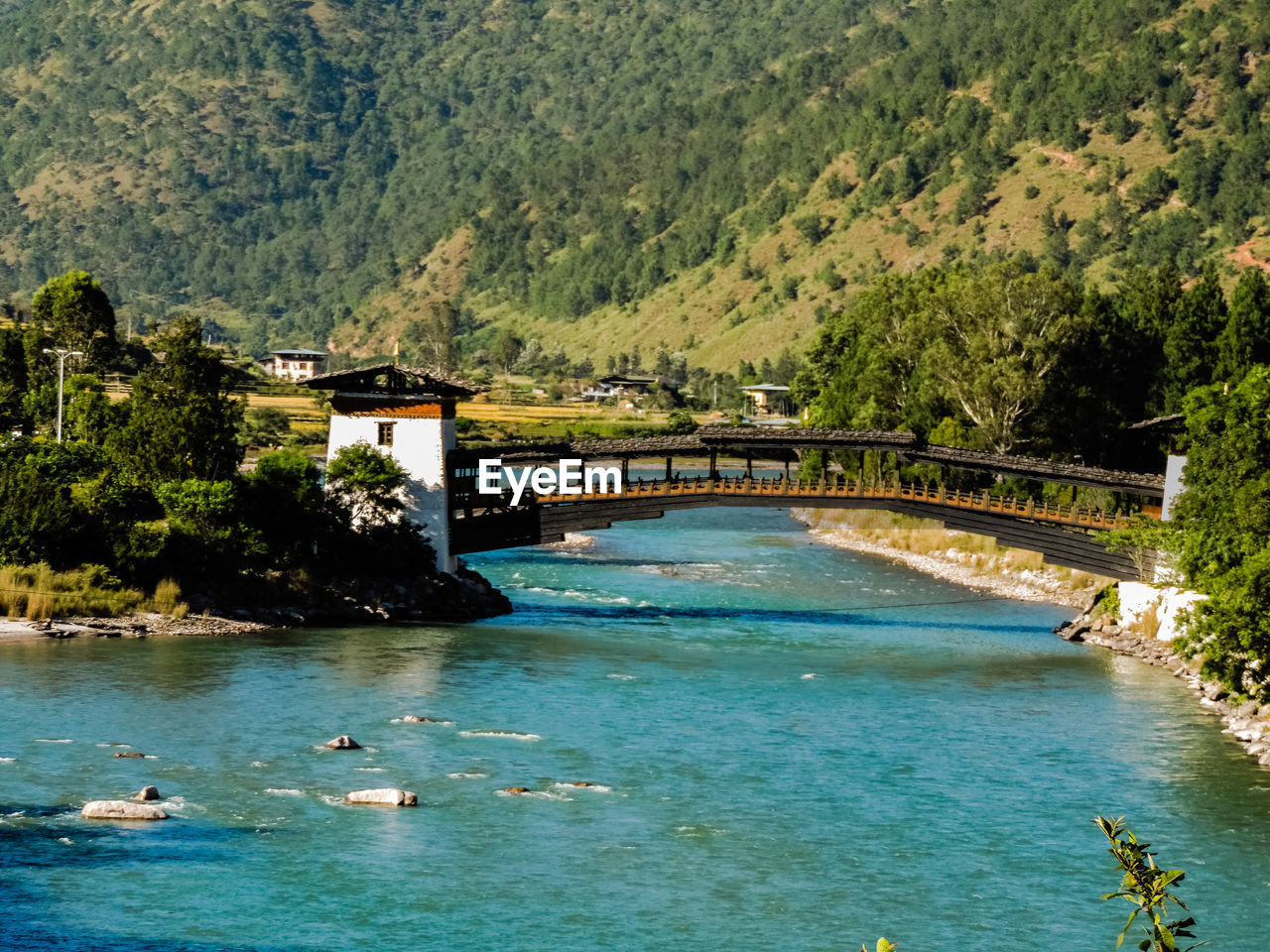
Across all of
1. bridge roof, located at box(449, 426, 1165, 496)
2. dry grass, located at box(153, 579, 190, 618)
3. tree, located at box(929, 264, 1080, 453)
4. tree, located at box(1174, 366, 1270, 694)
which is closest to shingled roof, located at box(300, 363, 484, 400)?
bridge roof, located at box(449, 426, 1165, 496)

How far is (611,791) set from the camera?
45.6m

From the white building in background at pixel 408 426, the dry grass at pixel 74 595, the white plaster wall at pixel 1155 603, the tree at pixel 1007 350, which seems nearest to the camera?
the dry grass at pixel 74 595

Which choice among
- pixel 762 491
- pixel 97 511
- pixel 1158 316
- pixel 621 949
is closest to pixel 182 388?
pixel 97 511

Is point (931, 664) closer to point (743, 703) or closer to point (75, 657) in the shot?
point (743, 703)

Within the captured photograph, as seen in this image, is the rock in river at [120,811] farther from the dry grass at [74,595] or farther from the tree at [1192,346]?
the tree at [1192,346]

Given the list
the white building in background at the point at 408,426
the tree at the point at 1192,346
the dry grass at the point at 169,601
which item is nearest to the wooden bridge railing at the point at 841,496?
the white building in background at the point at 408,426

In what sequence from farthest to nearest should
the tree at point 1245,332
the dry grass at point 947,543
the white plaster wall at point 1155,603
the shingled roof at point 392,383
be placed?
the tree at point 1245,332, the dry grass at point 947,543, the shingled roof at point 392,383, the white plaster wall at point 1155,603

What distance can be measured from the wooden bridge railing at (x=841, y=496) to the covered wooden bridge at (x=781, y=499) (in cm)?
7

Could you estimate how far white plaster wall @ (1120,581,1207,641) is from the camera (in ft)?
232

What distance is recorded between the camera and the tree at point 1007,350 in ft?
345

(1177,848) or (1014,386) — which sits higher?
(1014,386)

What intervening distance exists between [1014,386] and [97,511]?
190 feet

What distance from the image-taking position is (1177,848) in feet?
140

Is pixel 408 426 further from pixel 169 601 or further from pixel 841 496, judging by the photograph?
pixel 841 496
